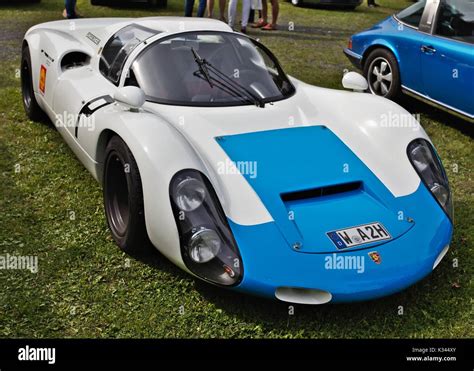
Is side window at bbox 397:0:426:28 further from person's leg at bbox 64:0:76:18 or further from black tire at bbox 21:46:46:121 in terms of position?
person's leg at bbox 64:0:76:18

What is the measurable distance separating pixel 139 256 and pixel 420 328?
5.25ft

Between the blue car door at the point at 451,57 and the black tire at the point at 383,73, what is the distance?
43cm

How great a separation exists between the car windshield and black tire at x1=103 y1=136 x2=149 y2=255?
1.83ft

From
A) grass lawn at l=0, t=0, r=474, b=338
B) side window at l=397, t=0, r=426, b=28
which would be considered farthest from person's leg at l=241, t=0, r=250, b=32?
grass lawn at l=0, t=0, r=474, b=338

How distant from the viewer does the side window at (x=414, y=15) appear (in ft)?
19.2

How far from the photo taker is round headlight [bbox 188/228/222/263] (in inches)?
110

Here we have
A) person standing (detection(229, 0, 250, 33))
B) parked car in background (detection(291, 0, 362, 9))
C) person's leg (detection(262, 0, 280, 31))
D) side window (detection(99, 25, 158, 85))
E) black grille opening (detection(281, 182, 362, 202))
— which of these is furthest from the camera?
parked car in background (detection(291, 0, 362, 9))

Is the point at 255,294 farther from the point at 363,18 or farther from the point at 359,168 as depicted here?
the point at 363,18

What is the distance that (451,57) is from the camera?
5250 millimetres

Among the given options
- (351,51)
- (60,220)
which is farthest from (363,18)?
(60,220)

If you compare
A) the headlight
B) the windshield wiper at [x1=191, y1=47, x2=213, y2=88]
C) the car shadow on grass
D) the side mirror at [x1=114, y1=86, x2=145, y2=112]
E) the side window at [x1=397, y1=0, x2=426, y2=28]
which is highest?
the side window at [x1=397, y1=0, x2=426, y2=28]

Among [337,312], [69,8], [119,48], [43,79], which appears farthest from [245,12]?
Result: [337,312]

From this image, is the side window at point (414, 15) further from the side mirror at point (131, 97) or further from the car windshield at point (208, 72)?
the side mirror at point (131, 97)

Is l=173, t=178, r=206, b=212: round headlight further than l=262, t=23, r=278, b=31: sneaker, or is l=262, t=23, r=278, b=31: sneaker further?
l=262, t=23, r=278, b=31: sneaker
